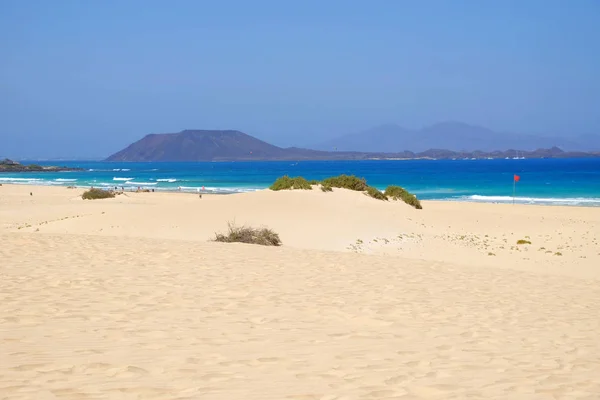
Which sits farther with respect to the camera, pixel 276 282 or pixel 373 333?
pixel 276 282

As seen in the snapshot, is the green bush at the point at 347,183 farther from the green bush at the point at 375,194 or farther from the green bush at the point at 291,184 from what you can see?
the green bush at the point at 291,184

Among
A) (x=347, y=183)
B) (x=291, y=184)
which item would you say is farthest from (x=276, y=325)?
(x=347, y=183)

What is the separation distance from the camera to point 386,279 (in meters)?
11.4

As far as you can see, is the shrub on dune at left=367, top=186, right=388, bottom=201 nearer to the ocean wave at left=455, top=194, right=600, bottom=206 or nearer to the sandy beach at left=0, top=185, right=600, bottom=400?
the sandy beach at left=0, top=185, right=600, bottom=400

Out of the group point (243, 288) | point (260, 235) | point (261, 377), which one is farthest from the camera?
point (260, 235)

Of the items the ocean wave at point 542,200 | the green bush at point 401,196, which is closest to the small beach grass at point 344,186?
the green bush at point 401,196

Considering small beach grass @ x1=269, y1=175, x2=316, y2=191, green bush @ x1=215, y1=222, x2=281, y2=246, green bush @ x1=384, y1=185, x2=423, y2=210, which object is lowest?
green bush @ x1=215, y1=222, x2=281, y2=246

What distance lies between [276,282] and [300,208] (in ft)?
46.8

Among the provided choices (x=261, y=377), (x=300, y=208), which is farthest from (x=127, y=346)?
(x=300, y=208)

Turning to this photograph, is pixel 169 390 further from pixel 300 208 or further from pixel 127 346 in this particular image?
pixel 300 208

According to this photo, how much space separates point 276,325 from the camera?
7.41m

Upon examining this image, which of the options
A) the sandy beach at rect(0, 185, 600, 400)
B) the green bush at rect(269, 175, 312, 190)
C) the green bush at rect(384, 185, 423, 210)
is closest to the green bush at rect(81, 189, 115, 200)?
the green bush at rect(269, 175, 312, 190)

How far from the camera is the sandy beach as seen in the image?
5199mm

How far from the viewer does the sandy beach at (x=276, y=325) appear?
5199 mm
